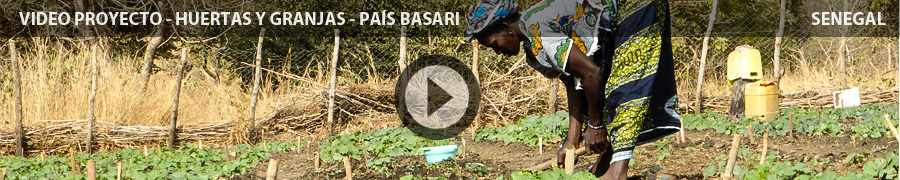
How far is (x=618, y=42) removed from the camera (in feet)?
10.5

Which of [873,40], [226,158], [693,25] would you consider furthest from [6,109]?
[873,40]

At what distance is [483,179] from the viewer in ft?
13.8

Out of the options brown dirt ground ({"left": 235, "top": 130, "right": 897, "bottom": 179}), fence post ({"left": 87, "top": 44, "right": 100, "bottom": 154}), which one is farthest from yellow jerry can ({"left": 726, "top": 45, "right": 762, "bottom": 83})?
fence post ({"left": 87, "top": 44, "right": 100, "bottom": 154})

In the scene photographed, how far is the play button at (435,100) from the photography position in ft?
30.7

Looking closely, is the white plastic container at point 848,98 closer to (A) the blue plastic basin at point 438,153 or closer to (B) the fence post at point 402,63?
(B) the fence post at point 402,63

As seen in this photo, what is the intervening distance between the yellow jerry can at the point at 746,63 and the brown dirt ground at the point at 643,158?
152cm

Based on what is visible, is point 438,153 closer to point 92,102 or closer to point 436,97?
point 436,97

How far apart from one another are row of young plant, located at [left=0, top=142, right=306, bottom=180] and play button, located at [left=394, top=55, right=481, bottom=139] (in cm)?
204

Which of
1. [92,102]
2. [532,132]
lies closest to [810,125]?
[532,132]

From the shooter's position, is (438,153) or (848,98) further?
(848,98)

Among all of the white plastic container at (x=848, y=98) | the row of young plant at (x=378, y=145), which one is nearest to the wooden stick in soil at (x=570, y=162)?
the row of young plant at (x=378, y=145)

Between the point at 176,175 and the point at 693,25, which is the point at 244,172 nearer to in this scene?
the point at 176,175

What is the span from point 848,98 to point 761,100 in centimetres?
196

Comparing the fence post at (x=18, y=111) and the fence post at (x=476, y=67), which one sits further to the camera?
the fence post at (x=476, y=67)
